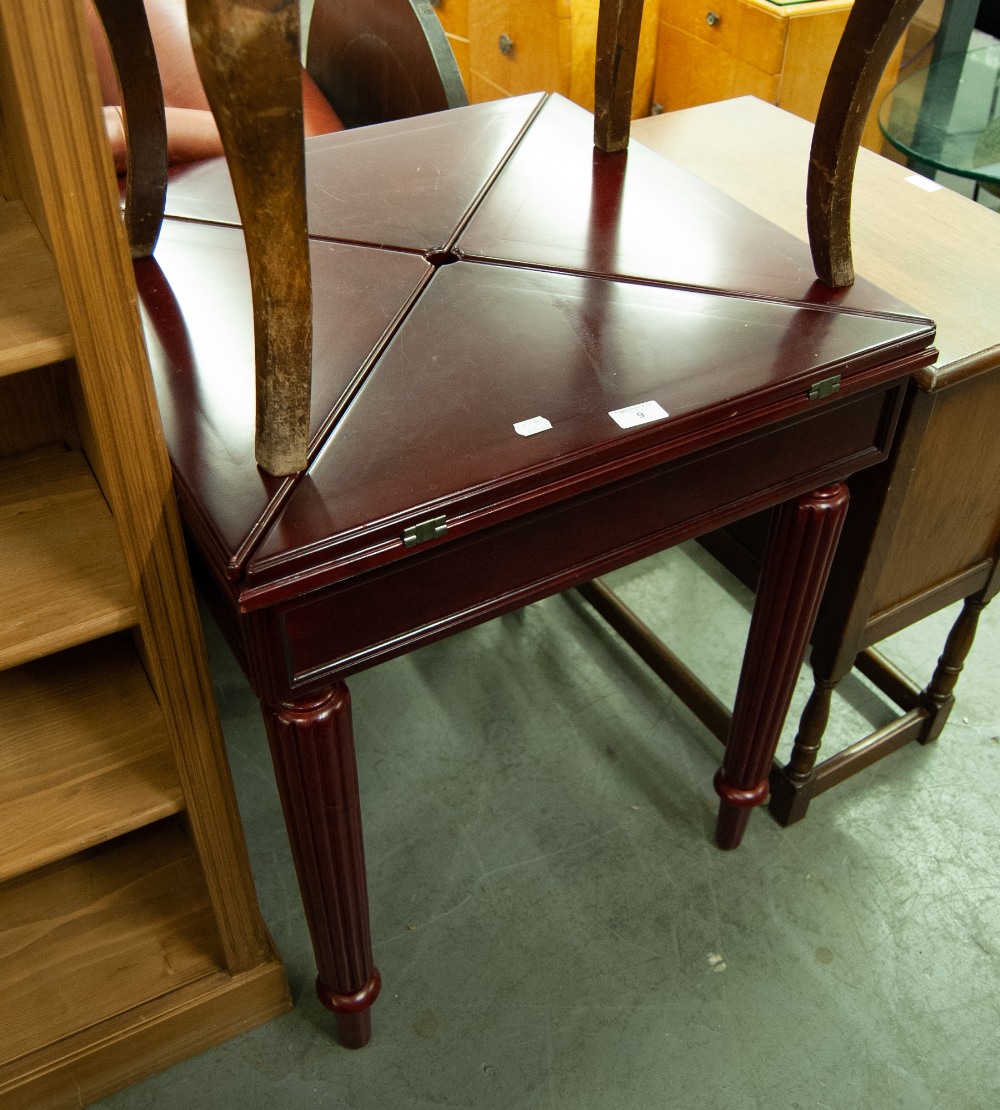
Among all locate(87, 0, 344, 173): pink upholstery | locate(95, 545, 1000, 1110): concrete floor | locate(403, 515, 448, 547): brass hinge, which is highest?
locate(403, 515, 448, 547): brass hinge

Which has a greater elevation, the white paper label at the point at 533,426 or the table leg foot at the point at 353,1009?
the white paper label at the point at 533,426

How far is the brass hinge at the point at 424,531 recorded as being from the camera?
97 centimetres

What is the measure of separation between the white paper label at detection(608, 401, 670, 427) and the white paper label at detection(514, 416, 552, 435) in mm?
66

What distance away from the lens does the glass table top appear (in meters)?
2.49

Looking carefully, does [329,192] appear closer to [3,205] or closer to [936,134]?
[3,205]

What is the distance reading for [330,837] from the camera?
120cm

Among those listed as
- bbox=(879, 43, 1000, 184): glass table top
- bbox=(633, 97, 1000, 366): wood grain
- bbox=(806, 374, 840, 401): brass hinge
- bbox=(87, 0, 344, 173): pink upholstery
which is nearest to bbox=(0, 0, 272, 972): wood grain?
bbox=(806, 374, 840, 401): brass hinge

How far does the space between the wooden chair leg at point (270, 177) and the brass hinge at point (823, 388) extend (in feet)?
1.69

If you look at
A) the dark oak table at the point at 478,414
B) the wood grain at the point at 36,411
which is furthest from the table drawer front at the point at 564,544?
the wood grain at the point at 36,411

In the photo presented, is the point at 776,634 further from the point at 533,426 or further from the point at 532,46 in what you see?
the point at 532,46

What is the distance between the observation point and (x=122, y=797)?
1.24 m

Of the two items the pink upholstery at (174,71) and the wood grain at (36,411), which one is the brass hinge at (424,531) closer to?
the wood grain at (36,411)

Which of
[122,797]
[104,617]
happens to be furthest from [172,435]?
[122,797]

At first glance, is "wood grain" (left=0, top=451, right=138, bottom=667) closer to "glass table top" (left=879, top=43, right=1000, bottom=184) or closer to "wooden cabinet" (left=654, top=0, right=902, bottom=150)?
"glass table top" (left=879, top=43, right=1000, bottom=184)
